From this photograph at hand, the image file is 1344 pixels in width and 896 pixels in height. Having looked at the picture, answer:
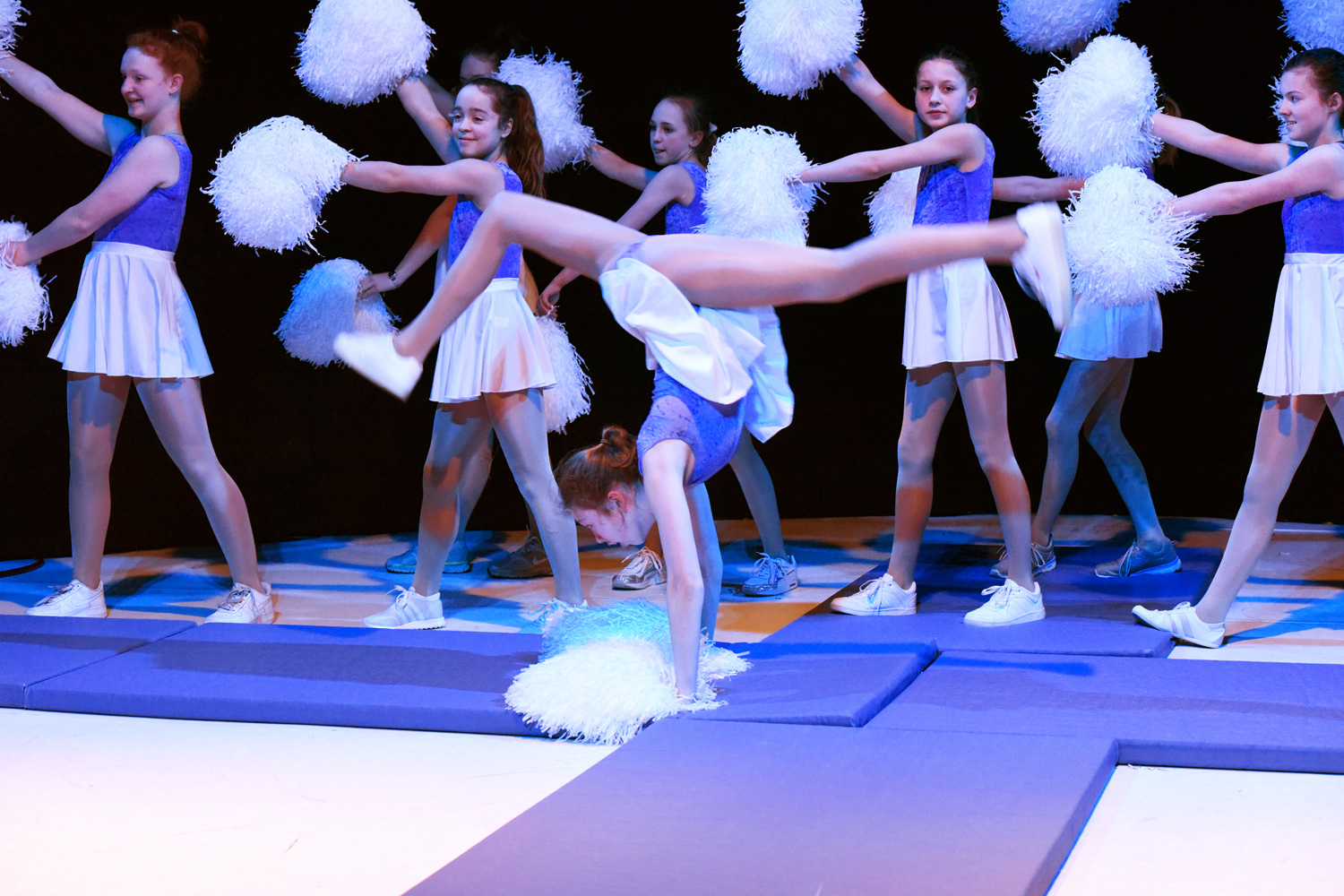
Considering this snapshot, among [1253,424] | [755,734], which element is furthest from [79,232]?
[1253,424]

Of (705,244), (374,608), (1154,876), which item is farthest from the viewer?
(374,608)

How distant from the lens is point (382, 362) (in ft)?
9.76

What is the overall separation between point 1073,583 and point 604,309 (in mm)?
2664

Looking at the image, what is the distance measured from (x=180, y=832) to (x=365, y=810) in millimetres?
344

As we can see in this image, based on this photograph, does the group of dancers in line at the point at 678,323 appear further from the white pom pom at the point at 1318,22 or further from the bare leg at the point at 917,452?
the white pom pom at the point at 1318,22

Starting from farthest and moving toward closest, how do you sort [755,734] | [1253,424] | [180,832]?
[1253,424] < [755,734] < [180,832]

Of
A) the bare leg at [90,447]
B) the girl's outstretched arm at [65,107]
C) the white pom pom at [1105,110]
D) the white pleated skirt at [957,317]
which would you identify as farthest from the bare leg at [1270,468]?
the girl's outstretched arm at [65,107]

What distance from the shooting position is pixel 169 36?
3869 mm

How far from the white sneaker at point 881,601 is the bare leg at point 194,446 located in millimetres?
1949

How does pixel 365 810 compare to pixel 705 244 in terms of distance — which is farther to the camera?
pixel 705 244

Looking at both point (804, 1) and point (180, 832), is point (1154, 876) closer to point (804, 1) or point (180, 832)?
point (180, 832)

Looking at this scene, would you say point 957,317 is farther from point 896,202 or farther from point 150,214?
point 150,214

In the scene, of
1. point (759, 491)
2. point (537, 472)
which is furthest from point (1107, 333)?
point (537, 472)

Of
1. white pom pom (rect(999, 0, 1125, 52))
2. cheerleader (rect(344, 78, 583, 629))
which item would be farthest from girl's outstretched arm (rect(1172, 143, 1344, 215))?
cheerleader (rect(344, 78, 583, 629))
